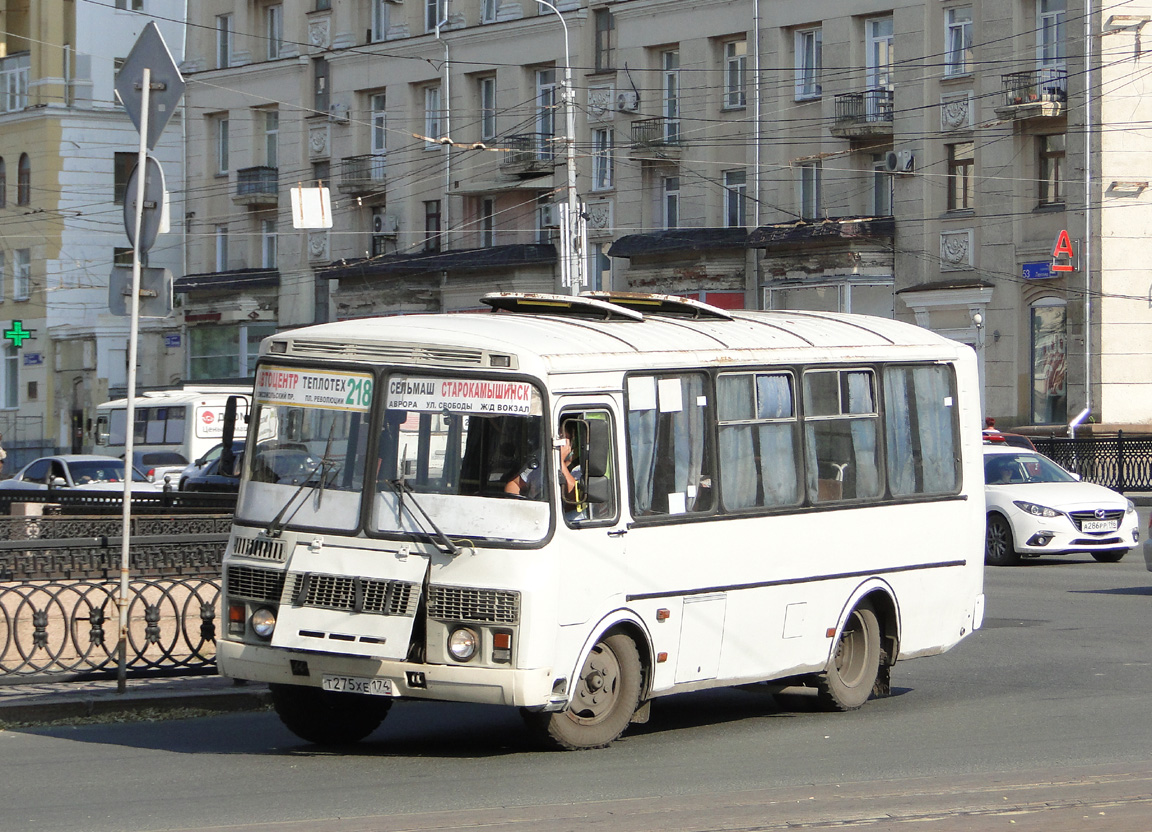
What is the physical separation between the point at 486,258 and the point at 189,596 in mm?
39401

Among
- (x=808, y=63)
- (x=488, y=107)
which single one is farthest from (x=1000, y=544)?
(x=488, y=107)

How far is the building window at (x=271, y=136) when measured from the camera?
59.3 m

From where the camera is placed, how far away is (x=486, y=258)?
5094cm

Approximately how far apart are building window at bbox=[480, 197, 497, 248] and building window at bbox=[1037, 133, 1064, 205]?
1753cm

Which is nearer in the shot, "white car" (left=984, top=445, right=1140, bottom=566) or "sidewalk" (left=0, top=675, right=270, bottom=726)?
"sidewalk" (left=0, top=675, right=270, bottom=726)

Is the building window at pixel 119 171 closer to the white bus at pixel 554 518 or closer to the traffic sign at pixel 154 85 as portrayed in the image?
the traffic sign at pixel 154 85

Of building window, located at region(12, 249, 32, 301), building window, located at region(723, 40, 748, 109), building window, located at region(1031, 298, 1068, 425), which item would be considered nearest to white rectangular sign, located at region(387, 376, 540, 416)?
building window, located at region(1031, 298, 1068, 425)

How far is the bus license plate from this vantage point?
8.98 m

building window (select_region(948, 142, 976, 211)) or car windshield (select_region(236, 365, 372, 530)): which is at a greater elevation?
building window (select_region(948, 142, 976, 211))

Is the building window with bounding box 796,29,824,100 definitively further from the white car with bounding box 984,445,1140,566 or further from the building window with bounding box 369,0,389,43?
the white car with bounding box 984,445,1140,566

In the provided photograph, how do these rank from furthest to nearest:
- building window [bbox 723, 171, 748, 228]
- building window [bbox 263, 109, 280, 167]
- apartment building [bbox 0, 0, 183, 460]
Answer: apartment building [bbox 0, 0, 183, 460] < building window [bbox 263, 109, 280, 167] < building window [bbox 723, 171, 748, 228]

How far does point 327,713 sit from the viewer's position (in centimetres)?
988

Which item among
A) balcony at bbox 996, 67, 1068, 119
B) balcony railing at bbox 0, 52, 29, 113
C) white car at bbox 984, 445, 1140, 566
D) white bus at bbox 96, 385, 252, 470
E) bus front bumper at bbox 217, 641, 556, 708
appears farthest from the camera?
balcony railing at bbox 0, 52, 29, 113

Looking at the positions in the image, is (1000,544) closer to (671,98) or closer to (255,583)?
(255,583)
